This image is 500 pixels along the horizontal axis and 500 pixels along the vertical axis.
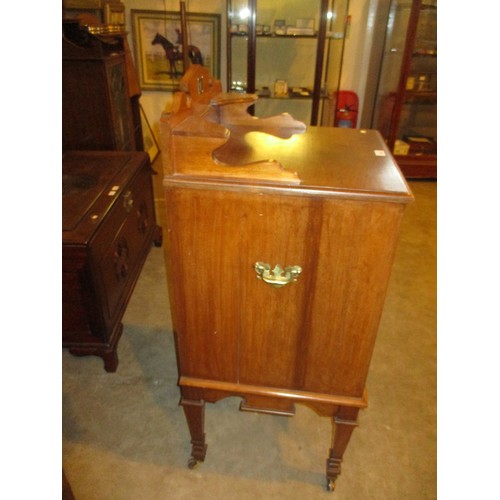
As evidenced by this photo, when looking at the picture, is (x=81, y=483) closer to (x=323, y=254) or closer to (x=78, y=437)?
(x=78, y=437)

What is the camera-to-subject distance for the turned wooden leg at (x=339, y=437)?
1.12 metres

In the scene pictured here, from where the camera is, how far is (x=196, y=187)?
0.82 meters

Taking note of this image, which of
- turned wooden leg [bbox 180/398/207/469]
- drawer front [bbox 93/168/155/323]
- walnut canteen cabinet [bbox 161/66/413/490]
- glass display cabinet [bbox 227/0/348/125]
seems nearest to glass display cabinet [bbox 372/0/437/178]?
glass display cabinet [bbox 227/0/348/125]

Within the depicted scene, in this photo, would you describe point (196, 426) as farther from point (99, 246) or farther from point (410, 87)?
point (410, 87)

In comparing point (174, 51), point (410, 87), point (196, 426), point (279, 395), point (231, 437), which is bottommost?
point (231, 437)

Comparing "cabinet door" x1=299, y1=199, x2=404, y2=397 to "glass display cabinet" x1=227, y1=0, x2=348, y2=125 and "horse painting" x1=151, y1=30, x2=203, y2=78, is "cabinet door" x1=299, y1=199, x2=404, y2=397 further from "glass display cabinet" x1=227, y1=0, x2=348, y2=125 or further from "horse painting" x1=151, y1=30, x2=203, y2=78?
"horse painting" x1=151, y1=30, x2=203, y2=78

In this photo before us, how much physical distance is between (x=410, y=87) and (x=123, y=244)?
2904 mm

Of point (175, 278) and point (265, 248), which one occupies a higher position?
point (265, 248)

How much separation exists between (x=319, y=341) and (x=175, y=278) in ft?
1.27

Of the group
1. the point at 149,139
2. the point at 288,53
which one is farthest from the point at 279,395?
the point at 149,139

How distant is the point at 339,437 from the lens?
3.88 feet

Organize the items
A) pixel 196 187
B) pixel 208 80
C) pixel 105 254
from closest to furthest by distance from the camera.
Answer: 1. pixel 196 187
2. pixel 208 80
3. pixel 105 254
